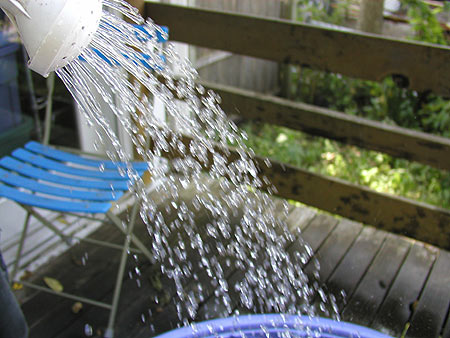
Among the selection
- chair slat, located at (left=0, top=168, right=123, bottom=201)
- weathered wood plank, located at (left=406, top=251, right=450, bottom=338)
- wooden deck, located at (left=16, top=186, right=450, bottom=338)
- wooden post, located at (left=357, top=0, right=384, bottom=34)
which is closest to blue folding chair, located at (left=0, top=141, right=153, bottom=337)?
chair slat, located at (left=0, top=168, right=123, bottom=201)

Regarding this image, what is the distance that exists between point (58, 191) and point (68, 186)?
0.11m

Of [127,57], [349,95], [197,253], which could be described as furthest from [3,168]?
[349,95]

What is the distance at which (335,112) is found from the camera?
253 centimetres

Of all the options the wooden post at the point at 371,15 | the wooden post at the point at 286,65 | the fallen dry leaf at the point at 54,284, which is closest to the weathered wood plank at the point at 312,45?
the fallen dry leaf at the point at 54,284

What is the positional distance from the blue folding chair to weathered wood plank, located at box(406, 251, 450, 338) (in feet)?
4.22

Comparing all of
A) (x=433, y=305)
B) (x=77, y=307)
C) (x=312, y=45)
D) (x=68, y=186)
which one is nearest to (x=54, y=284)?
(x=77, y=307)

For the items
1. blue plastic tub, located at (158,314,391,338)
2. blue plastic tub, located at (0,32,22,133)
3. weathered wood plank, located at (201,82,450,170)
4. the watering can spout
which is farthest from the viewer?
blue plastic tub, located at (0,32,22,133)

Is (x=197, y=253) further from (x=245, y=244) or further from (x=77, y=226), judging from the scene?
(x=77, y=226)

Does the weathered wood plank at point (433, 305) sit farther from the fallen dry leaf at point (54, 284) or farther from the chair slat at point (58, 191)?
the fallen dry leaf at point (54, 284)

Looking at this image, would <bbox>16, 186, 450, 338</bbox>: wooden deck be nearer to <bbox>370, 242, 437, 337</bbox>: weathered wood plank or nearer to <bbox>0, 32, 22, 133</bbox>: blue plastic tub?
<bbox>370, 242, 437, 337</bbox>: weathered wood plank

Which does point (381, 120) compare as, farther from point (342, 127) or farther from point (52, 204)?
point (52, 204)

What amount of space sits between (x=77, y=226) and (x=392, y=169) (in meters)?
2.89

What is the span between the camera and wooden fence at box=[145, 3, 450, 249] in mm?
2229

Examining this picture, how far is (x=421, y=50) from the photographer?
2.15 m
